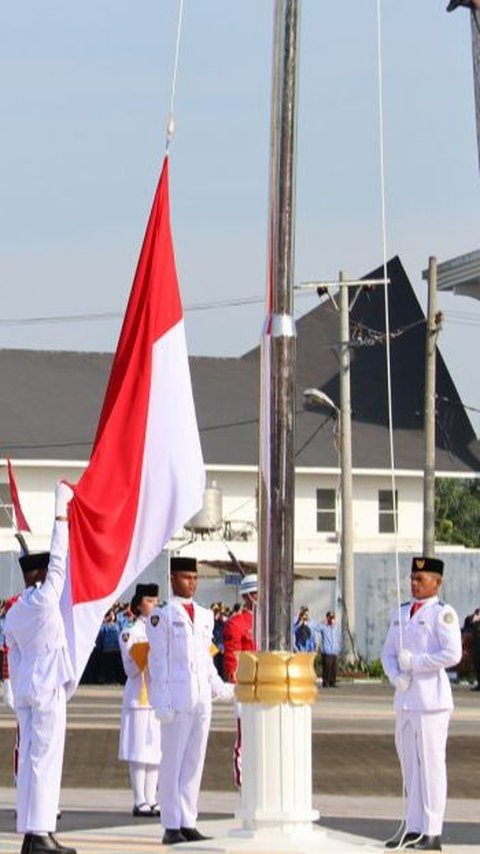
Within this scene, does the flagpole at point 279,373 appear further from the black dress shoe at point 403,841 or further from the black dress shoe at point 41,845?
the black dress shoe at point 41,845

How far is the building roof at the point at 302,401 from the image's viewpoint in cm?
7075

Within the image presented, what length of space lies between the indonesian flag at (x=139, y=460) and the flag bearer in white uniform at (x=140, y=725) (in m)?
3.19

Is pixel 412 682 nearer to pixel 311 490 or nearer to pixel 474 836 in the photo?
pixel 474 836

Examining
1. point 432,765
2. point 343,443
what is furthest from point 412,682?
point 343,443

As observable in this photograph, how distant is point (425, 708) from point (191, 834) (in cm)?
171

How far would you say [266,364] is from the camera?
45.5 feet

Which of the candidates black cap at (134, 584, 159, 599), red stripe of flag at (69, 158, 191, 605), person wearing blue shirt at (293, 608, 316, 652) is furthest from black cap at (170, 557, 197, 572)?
person wearing blue shirt at (293, 608, 316, 652)

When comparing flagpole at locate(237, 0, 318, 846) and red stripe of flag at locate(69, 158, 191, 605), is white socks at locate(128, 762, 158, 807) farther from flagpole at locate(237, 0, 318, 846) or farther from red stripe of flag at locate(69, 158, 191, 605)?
flagpole at locate(237, 0, 318, 846)

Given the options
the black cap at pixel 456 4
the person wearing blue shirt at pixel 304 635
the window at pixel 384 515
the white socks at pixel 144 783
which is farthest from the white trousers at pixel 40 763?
the window at pixel 384 515

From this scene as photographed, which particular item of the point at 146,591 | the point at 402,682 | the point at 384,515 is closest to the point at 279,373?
the point at 402,682

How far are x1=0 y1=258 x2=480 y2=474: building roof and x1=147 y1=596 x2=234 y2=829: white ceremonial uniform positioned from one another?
53.9 meters

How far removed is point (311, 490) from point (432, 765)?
56.9 meters

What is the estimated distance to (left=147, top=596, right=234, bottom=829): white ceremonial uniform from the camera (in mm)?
14930

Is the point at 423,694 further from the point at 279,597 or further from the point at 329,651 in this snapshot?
the point at 329,651
